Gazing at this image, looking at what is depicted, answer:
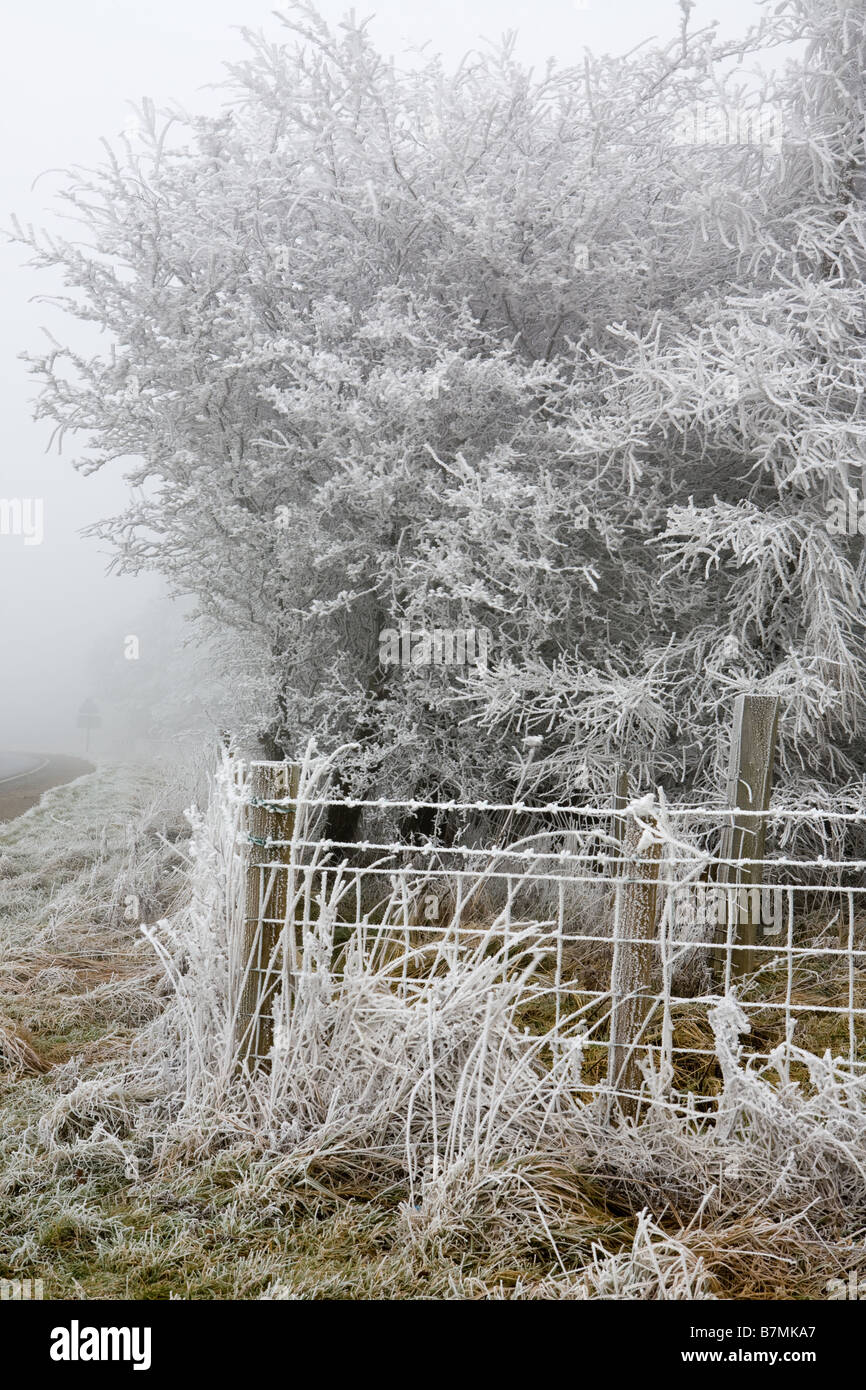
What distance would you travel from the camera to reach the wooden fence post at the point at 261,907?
119 inches

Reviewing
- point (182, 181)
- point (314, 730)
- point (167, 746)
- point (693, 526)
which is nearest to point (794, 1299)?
point (693, 526)

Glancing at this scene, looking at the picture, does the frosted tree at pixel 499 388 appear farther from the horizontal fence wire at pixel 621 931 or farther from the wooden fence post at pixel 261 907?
the wooden fence post at pixel 261 907

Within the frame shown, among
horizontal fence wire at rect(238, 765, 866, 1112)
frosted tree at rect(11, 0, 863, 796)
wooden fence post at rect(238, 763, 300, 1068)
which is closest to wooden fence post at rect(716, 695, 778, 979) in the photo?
horizontal fence wire at rect(238, 765, 866, 1112)

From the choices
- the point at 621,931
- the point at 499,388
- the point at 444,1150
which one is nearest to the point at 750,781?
the point at 621,931

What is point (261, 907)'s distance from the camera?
302 cm

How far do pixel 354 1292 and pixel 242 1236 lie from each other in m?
0.35

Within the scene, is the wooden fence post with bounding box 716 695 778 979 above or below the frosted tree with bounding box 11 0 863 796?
below

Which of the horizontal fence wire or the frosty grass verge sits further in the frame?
Answer: the horizontal fence wire

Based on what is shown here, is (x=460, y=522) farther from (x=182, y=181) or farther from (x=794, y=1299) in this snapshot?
(x=794, y=1299)

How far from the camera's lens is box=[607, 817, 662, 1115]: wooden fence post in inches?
111

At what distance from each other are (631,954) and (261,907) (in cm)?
104

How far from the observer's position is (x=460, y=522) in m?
5.21

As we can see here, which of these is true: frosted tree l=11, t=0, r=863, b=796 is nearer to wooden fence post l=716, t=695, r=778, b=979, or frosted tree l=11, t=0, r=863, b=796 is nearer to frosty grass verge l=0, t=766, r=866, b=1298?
wooden fence post l=716, t=695, r=778, b=979

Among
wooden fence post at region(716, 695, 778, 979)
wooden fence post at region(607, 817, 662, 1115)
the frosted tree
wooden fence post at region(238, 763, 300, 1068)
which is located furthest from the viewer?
the frosted tree
